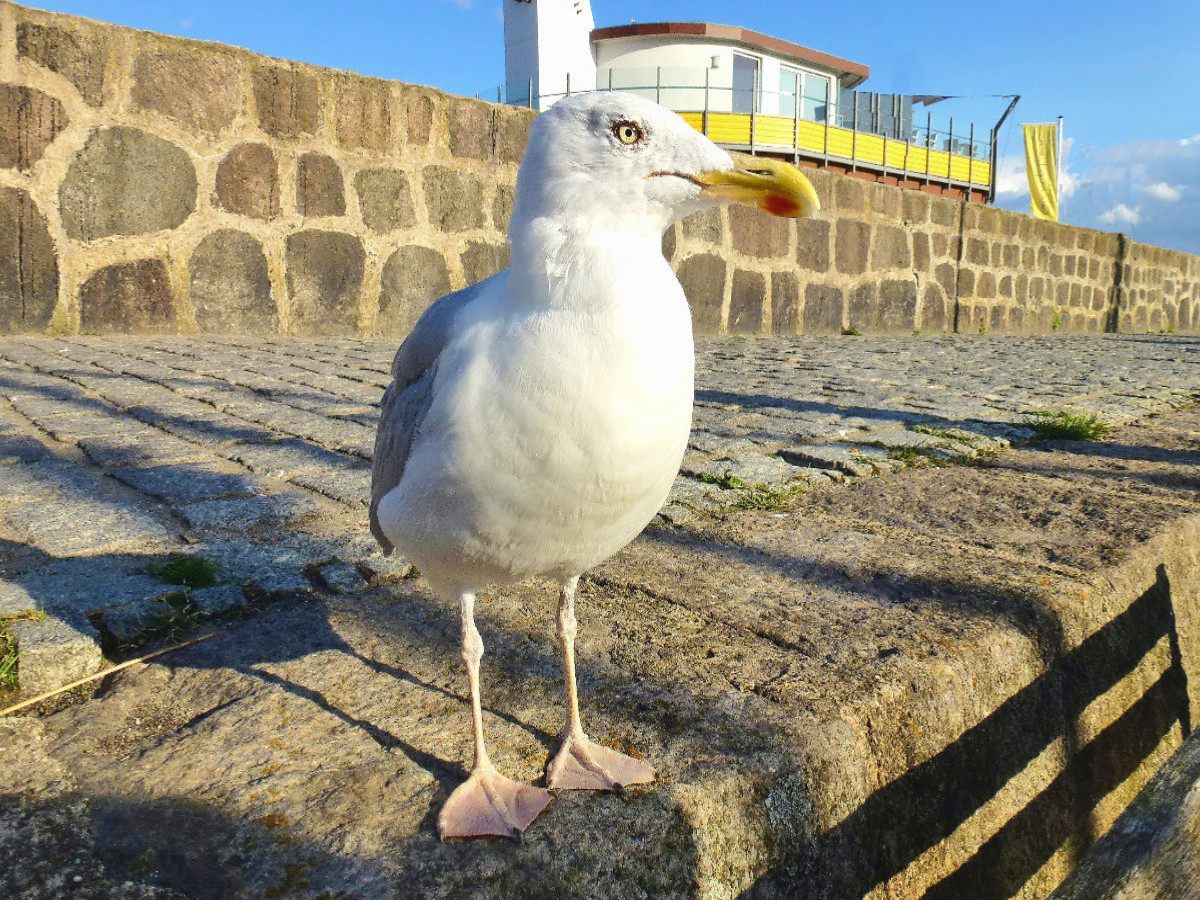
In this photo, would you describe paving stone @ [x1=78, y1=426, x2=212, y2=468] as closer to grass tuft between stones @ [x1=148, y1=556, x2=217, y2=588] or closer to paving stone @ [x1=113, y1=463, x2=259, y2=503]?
paving stone @ [x1=113, y1=463, x2=259, y2=503]

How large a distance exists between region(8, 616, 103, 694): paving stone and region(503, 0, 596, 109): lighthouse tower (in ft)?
68.6

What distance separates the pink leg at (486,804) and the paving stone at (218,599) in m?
0.74

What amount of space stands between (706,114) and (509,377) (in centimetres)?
1958

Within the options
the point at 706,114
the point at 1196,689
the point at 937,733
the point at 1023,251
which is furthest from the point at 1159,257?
the point at 937,733

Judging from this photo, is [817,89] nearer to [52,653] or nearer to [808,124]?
[808,124]

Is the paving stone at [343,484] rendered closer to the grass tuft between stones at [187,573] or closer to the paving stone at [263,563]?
the paving stone at [263,563]

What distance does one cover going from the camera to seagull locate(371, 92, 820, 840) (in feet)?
4.05

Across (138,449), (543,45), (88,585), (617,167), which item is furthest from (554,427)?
(543,45)

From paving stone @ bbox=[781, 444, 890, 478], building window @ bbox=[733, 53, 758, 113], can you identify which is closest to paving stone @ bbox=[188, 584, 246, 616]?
paving stone @ bbox=[781, 444, 890, 478]

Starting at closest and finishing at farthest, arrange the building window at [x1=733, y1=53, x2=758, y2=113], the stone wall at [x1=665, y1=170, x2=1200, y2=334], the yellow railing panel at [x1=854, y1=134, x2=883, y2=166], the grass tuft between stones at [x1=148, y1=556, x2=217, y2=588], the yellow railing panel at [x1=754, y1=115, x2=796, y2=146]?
the grass tuft between stones at [x1=148, y1=556, x2=217, y2=588] < the stone wall at [x1=665, y1=170, x2=1200, y2=334] < the yellow railing panel at [x1=754, y1=115, x2=796, y2=146] < the yellow railing panel at [x1=854, y1=134, x2=883, y2=166] < the building window at [x1=733, y1=53, x2=758, y2=113]

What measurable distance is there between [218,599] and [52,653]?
0.35 m

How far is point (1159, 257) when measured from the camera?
15.2 metres

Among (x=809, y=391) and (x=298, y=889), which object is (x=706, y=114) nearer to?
(x=809, y=391)

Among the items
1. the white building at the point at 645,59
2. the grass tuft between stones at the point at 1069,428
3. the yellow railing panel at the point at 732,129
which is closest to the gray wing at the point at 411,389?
the grass tuft between stones at the point at 1069,428
